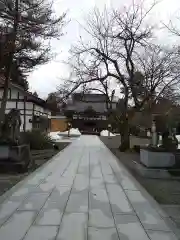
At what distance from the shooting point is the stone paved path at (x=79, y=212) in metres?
5.58

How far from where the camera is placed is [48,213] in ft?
22.3

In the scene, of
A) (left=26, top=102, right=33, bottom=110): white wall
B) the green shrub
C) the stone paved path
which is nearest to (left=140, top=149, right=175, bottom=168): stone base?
the stone paved path

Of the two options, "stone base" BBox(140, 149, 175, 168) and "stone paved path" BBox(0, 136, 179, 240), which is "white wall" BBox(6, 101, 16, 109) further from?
"stone paved path" BBox(0, 136, 179, 240)

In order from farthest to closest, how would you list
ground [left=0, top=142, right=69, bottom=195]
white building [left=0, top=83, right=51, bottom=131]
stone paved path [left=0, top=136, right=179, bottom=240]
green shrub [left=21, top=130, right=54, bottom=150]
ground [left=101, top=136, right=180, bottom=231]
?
1. white building [left=0, top=83, right=51, bottom=131]
2. green shrub [left=21, top=130, right=54, bottom=150]
3. ground [left=0, top=142, right=69, bottom=195]
4. ground [left=101, top=136, right=180, bottom=231]
5. stone paved path [left=0, top=136, right=179, bottom=240]

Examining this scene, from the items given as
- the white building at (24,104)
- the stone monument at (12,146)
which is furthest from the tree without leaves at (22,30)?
the white building at (24,104)

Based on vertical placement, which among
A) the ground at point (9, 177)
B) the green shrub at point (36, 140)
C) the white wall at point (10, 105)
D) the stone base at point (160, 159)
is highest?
the white wall at point (10, 105)

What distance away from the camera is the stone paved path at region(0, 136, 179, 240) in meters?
5.58

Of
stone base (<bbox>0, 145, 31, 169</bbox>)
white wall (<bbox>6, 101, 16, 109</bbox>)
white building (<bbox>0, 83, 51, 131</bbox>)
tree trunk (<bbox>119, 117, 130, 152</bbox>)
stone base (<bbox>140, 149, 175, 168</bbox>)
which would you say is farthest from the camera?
white wall (<bbox>6, 101, 16, 109</bbox>)

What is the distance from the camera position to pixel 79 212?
6949mm

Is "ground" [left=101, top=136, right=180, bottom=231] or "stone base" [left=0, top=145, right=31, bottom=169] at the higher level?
"stone base" [left=0, top=145, right=31, bottom=169]

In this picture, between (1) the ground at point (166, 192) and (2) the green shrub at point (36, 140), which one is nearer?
(1) the ground at point (166, 192)

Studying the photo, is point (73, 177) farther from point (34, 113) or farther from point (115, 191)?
point (34, 113)

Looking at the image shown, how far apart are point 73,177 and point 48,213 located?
16.4 ft

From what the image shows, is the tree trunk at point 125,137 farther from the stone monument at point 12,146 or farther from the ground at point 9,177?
the ground at point 9,177
